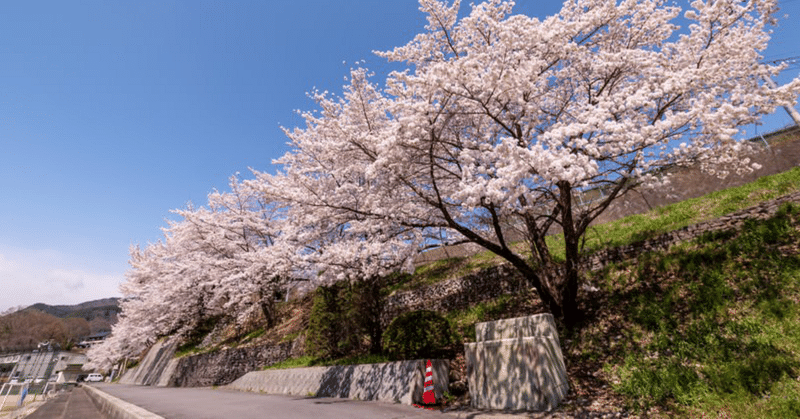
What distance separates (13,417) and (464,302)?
2624 cm

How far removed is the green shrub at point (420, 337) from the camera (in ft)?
30.5

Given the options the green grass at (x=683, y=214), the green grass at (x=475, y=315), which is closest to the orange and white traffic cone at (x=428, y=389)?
the green grass at (x=475, y=315)

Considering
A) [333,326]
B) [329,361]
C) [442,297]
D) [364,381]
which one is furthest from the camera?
[442,297]

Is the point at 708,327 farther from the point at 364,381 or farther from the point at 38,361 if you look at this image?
the point at 38,361

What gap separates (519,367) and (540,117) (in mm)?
6224

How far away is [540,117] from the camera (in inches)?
370

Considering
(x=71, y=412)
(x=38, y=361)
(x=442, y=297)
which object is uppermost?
(x=442, y=297)

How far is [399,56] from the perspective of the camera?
996 cm

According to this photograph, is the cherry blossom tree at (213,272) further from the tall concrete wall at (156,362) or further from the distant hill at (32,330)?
the distant hill at (32,330)

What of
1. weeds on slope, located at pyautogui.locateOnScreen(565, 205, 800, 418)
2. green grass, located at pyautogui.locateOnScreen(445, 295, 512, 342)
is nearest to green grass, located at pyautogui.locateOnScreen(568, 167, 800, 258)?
weeds on slope, located at pyautogui.locateOnScreen(565, 205, 800, 418)

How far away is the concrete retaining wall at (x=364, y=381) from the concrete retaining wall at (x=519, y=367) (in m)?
1.22

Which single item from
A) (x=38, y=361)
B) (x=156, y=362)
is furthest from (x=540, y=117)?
(x=38, y=361)

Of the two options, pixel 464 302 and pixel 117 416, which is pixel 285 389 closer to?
pixel 117 416

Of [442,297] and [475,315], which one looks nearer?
[475,315]
